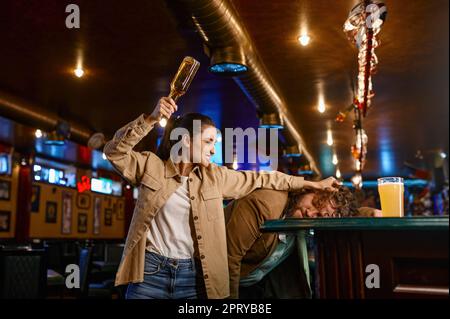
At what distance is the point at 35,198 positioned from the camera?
12.0 m

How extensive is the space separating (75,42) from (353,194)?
4.00 meters

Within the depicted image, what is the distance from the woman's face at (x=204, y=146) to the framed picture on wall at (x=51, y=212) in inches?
430

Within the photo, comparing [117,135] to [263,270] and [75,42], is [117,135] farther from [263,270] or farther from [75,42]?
[75,42]

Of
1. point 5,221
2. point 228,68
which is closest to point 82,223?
point 5,221

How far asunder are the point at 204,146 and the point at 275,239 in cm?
58

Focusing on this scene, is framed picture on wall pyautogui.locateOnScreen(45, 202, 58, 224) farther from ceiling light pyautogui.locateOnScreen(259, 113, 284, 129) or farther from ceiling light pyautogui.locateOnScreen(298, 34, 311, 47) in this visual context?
ceiling light pyautogui.locateOnScreen(298, 34, 311, 47)

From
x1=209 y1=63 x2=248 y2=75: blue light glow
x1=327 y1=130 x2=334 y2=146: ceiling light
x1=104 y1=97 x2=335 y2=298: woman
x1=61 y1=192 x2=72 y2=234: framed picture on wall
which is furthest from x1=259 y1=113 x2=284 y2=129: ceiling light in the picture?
x1=61 y1=192 x2=72 y2=234: framed picture on wall

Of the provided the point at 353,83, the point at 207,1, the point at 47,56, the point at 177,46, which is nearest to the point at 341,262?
the point at 207,1

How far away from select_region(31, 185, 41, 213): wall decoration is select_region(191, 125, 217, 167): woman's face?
1050 centimetres

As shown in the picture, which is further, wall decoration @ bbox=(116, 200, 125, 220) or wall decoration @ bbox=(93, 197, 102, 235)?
wall decoration @ bbox=(116, 200, 125, 220)

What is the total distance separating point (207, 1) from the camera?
3.62 meters

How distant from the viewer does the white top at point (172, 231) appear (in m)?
2.17

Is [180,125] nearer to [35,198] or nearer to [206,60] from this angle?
[206,60]

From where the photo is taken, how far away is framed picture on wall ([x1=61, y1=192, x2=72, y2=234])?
42.3ft
